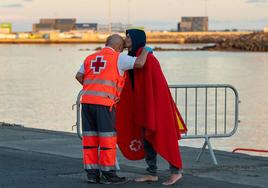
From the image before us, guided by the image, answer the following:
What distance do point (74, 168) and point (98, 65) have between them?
202cm

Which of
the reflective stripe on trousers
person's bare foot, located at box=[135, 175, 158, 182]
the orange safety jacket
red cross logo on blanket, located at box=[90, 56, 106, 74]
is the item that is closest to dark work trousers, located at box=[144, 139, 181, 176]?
person's bare foot, located at box=[135, 175, 158, 182]

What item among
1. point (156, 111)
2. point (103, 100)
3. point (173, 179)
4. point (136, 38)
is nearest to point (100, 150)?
point (103, 100)

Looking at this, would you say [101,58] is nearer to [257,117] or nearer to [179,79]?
[257,117]

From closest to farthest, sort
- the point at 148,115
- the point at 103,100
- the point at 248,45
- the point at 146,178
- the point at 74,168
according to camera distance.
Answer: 1. the point at 103,100
2. the point at 148,115
3. the point at 146,178
4. the point at 74,168
5. the point at 248,45

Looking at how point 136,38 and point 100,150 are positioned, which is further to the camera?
point 136,38

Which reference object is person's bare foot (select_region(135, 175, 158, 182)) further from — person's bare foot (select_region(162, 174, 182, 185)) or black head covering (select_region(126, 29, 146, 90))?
black head covering (select_region(126, 29, 146, 90))

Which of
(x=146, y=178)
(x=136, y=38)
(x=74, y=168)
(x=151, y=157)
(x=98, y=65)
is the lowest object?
(x=74, y=168)

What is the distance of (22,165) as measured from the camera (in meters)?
11.2

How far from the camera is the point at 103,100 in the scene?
9.59m

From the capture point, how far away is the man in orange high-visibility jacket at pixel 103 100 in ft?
31.5

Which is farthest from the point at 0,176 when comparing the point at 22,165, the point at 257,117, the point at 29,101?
the point at 29,101

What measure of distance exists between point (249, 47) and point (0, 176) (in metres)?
139

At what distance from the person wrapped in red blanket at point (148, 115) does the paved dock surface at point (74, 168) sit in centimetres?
39

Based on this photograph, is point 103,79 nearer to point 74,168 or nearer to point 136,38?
point 136,38
